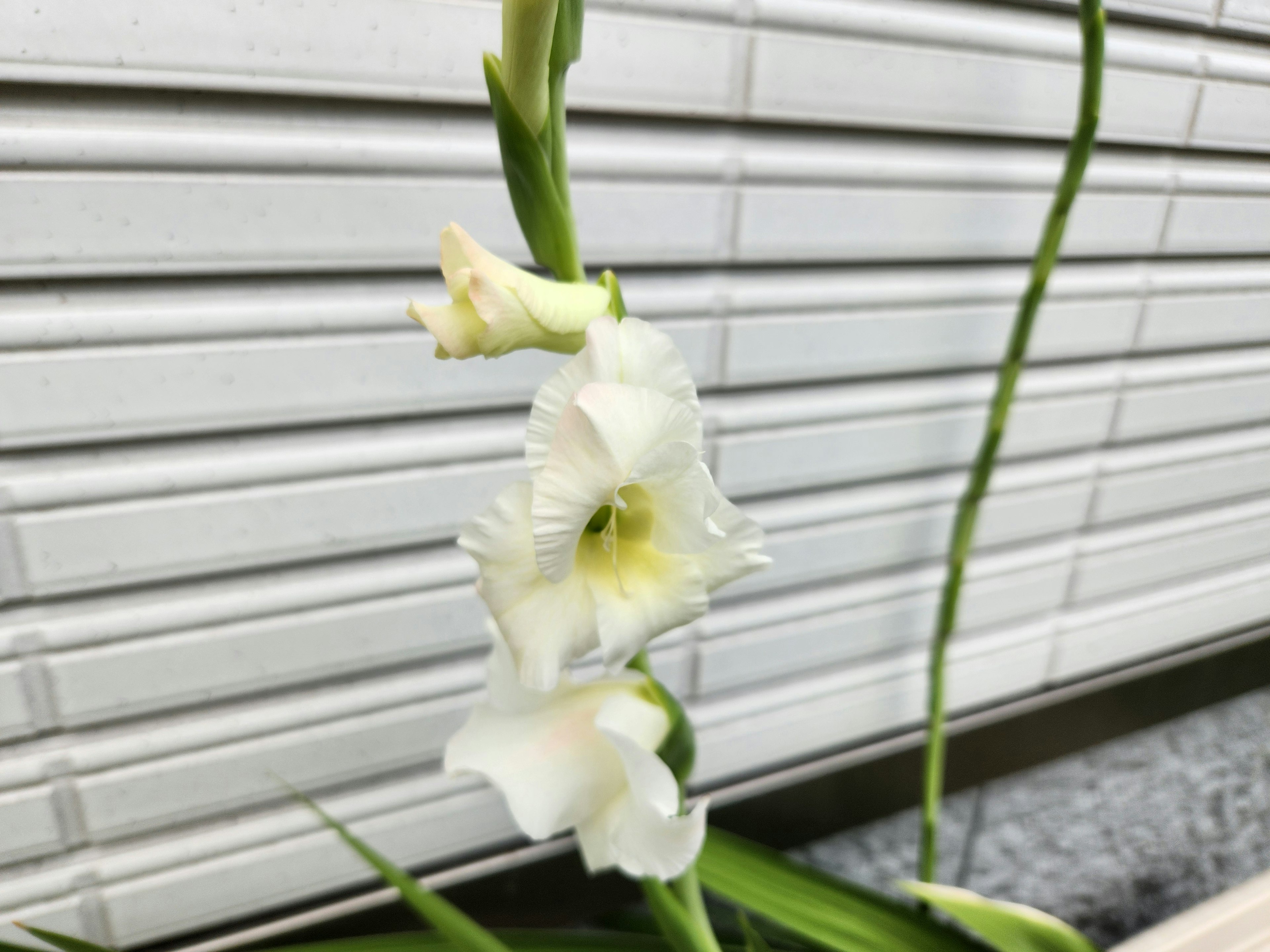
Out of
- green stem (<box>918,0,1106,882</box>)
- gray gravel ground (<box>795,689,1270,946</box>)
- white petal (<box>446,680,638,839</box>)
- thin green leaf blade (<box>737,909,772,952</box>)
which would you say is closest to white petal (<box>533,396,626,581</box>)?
white petal (<box>446,680,638,839</box>)

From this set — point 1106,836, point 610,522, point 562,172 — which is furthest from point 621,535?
point 1106,836

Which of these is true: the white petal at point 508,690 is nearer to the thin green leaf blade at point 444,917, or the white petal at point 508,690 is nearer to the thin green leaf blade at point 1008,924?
the thin green leaf blade at point 444,917

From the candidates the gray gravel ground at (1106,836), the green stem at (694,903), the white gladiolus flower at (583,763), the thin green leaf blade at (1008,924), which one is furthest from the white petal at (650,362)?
the gray gravel ground at (1106,836)

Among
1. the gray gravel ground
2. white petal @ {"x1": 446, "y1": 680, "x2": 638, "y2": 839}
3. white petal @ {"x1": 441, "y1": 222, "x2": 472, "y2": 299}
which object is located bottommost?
the gray gravel ground

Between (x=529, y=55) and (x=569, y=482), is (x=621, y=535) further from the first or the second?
(x=529, y=55)

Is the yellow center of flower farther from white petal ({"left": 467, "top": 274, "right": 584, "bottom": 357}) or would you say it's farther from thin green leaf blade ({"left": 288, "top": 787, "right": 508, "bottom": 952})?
thin green leaf blade ({"left": 288, "top": 787, "right": 508, "bottom": 952})

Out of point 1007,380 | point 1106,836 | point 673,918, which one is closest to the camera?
point 673,918

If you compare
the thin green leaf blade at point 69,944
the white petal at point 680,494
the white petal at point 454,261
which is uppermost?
the white petal at point 454,261
